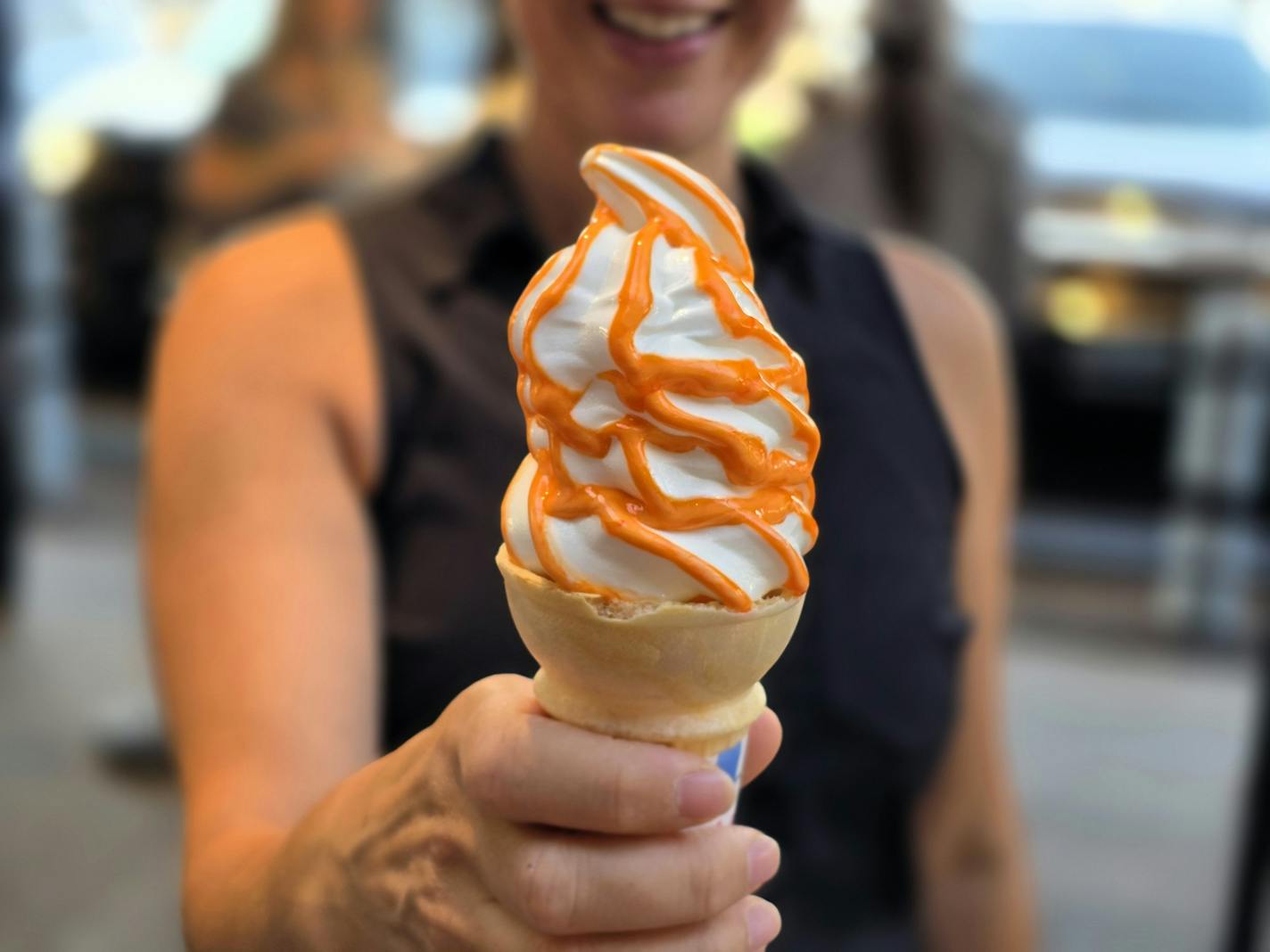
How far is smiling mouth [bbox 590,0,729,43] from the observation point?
37.3 inches

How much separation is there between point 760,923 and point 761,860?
0.03 m

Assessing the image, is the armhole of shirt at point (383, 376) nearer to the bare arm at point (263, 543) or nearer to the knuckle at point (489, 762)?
the bare arm at point (263, 543)

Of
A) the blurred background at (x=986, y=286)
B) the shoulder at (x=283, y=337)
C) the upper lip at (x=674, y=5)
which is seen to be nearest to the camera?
the upper lip at (x=674, y=5)

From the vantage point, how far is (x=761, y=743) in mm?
698

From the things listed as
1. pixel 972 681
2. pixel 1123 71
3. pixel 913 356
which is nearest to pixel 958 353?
pixel 913 356

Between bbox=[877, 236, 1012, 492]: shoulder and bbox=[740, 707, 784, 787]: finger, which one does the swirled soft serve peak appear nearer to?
bbox=[740, 707, 784, 787]: finger

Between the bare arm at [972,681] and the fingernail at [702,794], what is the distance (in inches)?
24.7

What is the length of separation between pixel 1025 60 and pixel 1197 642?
72.8 inches

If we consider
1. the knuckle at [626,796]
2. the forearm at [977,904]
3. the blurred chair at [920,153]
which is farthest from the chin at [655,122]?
the blurred chair at [920,153]

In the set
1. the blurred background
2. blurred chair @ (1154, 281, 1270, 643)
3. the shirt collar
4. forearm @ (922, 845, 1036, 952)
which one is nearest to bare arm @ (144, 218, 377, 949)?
the shirt collar

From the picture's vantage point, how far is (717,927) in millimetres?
607

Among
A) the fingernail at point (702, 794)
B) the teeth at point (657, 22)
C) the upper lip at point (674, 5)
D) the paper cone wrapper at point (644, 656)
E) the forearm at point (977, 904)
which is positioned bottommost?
the forearm at point (977, 904)

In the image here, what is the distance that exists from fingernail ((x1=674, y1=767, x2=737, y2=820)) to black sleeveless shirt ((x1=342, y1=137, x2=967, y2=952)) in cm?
A: 37

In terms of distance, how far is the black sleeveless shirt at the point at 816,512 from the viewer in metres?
1.03
